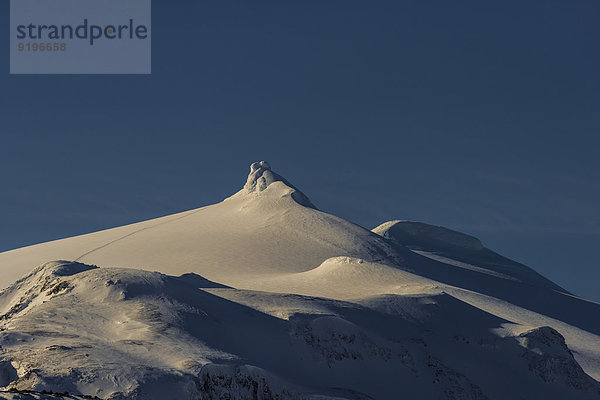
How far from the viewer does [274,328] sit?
32.8m

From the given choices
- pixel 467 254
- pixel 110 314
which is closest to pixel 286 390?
pixel 110 314

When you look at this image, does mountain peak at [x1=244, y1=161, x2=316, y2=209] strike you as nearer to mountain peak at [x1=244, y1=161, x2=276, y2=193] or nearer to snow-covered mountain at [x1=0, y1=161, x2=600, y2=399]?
mountain peak at [x1=244, y1=161, x2=276, y2=193]

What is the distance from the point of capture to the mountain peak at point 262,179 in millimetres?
95438

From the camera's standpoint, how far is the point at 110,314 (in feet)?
96.6

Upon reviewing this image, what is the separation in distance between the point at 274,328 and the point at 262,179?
64563 millimetres

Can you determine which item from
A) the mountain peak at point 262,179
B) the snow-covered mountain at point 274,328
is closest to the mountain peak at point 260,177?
the mountain peak at point 262,179

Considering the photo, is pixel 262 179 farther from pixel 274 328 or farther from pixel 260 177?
pixel 274 328

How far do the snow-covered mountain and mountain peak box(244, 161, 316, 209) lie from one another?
18.6m

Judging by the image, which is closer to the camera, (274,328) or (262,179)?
(274,328)

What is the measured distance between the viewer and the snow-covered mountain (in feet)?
76.7

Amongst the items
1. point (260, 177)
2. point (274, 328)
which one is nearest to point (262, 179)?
point (260, 177)

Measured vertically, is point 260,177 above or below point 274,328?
above

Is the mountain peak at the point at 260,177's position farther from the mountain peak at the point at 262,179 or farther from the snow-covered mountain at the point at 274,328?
the snow-covered mountain at the point at 274,328

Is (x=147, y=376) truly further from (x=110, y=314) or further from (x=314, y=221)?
(x=314, y=221)
